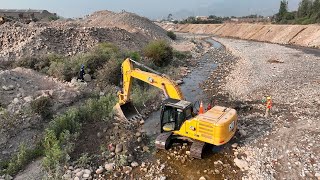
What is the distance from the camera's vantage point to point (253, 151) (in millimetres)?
10133

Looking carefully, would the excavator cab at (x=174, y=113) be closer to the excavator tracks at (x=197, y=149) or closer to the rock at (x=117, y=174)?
the excavator tracks at (x=197, y=149)

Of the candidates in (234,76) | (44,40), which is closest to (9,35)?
(44,40)

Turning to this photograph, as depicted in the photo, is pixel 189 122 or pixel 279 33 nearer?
pixel 189 122

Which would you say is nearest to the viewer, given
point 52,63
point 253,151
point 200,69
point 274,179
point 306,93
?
point 274,179

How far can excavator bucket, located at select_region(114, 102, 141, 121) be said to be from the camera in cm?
1214

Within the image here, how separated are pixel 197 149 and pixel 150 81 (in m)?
3.06

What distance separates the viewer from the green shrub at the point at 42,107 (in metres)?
12.0

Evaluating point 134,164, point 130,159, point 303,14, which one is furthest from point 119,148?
point 303,14

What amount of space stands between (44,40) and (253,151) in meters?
18.2

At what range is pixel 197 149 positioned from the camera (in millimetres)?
9664

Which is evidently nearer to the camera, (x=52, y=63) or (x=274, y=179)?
(x=274, y=179)

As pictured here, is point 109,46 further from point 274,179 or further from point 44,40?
point 274,179

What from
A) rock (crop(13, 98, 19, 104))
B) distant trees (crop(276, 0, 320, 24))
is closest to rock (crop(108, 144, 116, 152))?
rock (crop(13, 98, 19, 104))

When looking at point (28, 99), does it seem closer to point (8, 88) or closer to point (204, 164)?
point (8, 88)
